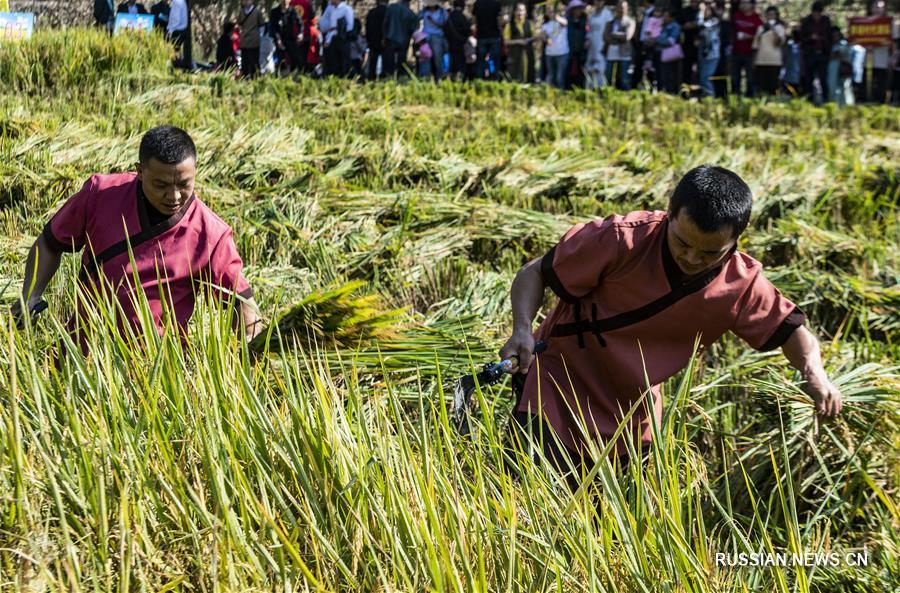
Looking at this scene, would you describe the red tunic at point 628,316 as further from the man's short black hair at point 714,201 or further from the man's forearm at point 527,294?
the man's short black hair at point 714,201

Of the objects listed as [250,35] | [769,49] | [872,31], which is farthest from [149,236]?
[872,31]

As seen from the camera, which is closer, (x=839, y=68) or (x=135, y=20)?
(x=135, y=20)

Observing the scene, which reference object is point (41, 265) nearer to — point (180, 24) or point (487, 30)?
point (180, 24)

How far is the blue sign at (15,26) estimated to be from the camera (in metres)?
7.60

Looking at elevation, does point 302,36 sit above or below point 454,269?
above

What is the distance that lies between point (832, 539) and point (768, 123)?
24.2 ft

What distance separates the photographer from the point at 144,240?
118 inches

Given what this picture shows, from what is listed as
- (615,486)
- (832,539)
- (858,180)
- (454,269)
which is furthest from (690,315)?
(858,180)

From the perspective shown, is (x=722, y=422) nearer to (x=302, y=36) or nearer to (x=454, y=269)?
(x=454, y=269)

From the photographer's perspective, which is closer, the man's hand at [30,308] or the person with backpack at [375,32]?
the man's hand at [30,308]

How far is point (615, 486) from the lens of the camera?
6.37ft

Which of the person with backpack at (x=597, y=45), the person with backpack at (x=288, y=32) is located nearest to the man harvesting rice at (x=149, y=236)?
the person with backpack at (x=288, y=32)

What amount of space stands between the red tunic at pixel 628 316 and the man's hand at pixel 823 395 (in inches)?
5.0

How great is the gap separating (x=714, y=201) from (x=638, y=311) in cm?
42
